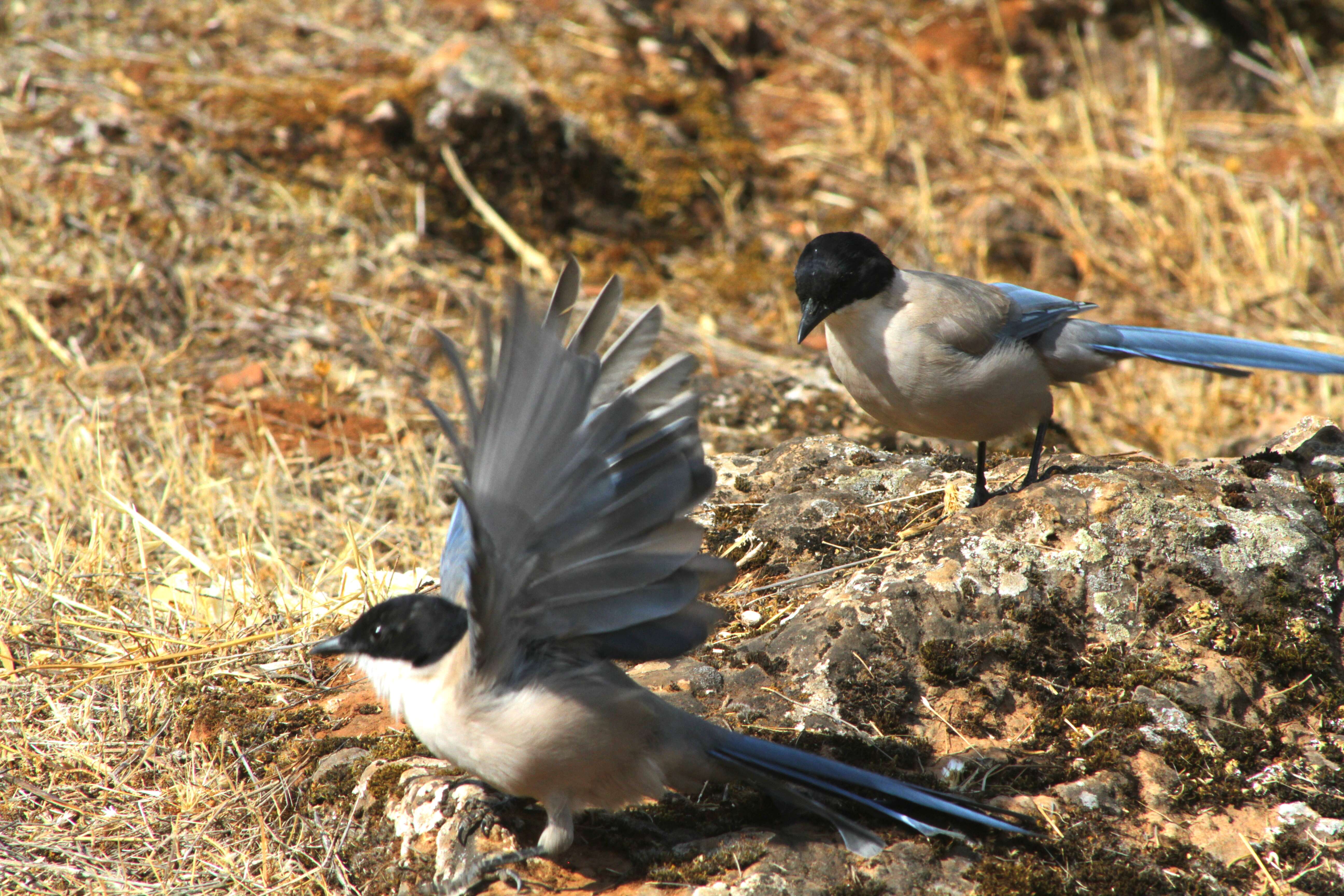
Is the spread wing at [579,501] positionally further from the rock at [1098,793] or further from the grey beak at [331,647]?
the rock at [1098,793]

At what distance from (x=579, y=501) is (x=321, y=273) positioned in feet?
16.1

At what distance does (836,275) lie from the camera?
3.70m

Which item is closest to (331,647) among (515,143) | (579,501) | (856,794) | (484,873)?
(484,873)

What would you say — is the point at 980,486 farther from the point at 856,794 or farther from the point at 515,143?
the point at 515,143

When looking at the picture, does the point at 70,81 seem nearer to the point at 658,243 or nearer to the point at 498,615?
the point at 658,243

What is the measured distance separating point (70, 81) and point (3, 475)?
362 centimetres

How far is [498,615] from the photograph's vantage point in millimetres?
2367

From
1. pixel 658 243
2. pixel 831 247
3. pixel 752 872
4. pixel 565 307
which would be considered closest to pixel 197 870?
pixel 752 872

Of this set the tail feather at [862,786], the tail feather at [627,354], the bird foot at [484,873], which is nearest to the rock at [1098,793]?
the tail feather at [862,786]

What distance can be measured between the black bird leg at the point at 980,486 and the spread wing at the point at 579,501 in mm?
1511

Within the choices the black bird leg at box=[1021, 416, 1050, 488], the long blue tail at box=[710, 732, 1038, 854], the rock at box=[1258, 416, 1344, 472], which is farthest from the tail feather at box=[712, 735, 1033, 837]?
the rock at box=[1258, 416, 1344, 472]

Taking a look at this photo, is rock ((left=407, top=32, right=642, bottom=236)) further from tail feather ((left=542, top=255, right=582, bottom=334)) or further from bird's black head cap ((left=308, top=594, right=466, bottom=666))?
bird's black head cap ((left=308, top=594, right=466, bottom=666))

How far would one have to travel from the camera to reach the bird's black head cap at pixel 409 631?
8.45ft

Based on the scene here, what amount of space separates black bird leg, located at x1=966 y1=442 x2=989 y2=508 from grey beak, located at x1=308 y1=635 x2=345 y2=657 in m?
2.13
